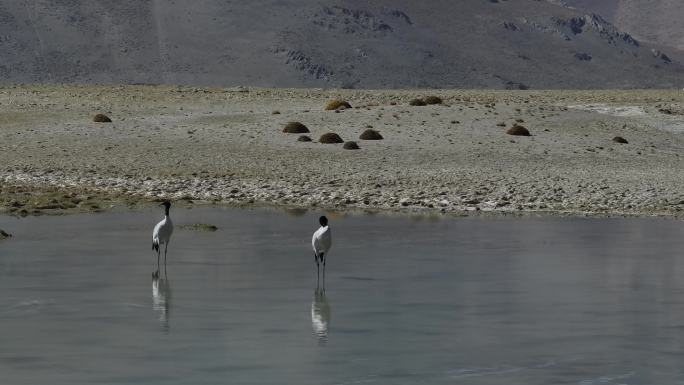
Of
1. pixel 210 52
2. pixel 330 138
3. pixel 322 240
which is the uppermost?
pixel 322 240

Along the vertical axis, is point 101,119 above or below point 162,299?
below

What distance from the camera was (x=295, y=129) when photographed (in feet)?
173

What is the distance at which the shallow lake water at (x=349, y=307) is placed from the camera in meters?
14.4

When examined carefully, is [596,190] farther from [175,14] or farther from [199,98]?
[175,14]

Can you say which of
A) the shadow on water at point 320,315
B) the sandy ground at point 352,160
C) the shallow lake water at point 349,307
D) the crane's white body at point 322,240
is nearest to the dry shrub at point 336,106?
the sandy ground at point 352,160

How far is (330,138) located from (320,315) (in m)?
31.6

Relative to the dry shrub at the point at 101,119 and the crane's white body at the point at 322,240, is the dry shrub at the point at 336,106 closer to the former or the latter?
the dry shrub at the point at 101,119

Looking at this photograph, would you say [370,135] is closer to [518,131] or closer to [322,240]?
[518,131]

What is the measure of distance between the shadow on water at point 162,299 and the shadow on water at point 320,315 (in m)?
2.02

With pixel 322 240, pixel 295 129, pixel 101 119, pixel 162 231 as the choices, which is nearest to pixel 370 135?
pixel 295 129

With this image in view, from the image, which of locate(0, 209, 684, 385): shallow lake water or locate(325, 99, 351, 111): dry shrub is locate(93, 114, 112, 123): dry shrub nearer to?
locate(325, 99, 351, 111): dry shrub

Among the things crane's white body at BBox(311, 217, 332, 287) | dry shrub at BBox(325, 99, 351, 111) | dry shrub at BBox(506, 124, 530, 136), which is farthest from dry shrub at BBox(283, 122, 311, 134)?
crane's white body at BBox(311, 217, 332, 287)

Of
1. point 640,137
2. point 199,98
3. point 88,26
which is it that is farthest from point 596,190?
point 88,26

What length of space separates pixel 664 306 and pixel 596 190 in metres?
18.6
